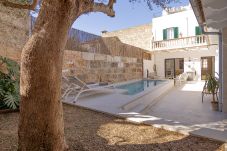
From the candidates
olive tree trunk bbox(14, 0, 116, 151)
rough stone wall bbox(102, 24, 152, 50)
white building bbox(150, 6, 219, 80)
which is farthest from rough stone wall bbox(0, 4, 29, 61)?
rough stone wall bbox(102, 24, 152, 50)

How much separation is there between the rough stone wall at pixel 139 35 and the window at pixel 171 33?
1.86 m

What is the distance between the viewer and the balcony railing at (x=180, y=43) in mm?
19484

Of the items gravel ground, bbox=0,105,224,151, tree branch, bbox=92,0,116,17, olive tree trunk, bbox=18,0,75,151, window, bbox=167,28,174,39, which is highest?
window, bbox=167,28,174,39

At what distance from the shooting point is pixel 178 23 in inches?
898

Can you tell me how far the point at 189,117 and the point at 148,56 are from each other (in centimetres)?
1793

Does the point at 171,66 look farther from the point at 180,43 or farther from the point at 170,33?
the point at 180,43

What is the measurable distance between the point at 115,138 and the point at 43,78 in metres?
1.96

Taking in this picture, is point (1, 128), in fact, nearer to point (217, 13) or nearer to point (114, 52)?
point (217, 13)

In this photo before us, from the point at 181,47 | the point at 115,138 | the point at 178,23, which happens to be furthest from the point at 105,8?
the point at 178,23

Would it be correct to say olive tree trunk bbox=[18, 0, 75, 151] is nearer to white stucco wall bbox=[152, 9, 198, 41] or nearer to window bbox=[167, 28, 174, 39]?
white stucco wall bbox=[152, 9, 198, 41]

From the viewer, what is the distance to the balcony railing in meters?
19.5

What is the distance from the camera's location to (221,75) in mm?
6520

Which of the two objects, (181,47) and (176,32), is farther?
(176,32)

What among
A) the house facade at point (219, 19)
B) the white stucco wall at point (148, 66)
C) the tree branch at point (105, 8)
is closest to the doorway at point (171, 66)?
the white stucco wall at point (148, 66)
